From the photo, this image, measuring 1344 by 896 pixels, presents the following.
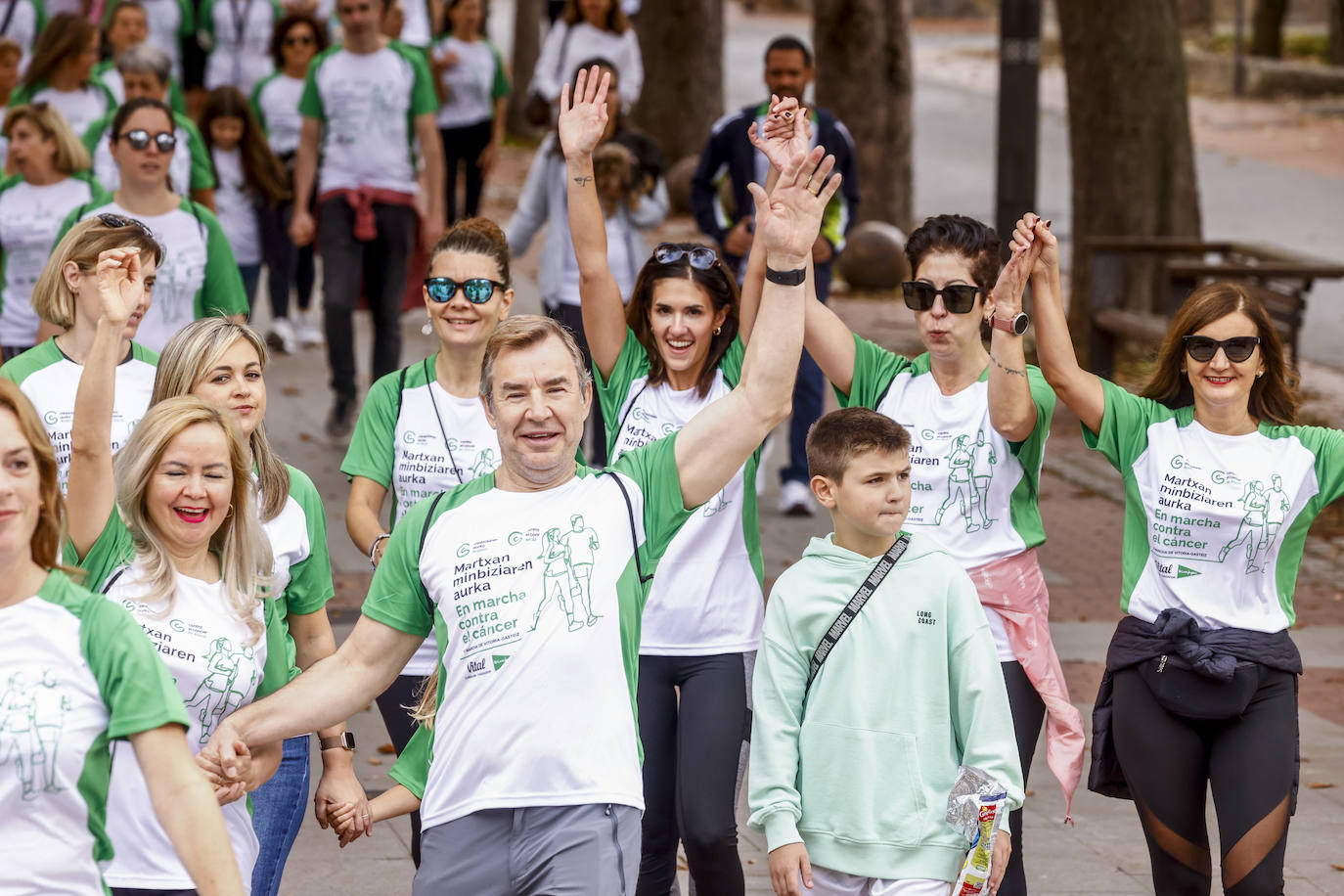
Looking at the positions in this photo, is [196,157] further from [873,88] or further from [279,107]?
[873,88]

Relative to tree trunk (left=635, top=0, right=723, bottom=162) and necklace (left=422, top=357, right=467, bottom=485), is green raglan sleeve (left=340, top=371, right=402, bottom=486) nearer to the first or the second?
necklace (left=422, top=357, right=467, bottom=485)

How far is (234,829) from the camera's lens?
157 inches

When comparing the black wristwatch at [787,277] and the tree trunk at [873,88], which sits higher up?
the tree trunk at [873,88]

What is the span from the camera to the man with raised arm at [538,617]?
12.6 ft


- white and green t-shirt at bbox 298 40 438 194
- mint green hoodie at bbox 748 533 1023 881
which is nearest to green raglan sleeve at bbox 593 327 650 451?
mint green hoodie at bbox 748 533 1023 881

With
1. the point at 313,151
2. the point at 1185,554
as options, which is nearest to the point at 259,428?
the point at 1185,554

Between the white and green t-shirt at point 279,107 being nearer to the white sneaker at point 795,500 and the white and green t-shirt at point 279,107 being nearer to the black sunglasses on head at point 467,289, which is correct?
the white sneaker at point 795,500

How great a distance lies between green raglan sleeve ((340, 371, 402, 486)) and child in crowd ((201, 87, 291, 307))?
672 centimetres

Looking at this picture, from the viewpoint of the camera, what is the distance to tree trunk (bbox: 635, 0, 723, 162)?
64.6ft

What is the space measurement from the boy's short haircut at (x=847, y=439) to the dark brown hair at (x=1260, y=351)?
3.32 feet

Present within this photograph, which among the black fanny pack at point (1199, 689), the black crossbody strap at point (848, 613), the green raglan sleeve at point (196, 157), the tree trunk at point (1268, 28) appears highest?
the tree trunk at point (1268, 28)

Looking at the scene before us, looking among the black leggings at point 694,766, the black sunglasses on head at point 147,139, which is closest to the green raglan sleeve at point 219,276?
the black sunglasses on head at point 147,139

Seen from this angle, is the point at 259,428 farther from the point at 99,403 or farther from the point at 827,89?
the point at 827,89

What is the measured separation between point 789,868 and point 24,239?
5.35 meters
